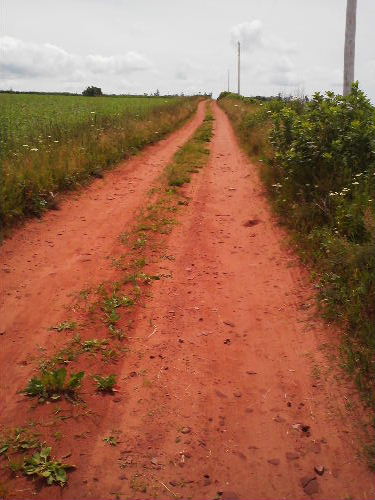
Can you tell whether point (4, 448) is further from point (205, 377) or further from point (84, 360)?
point (205, 377)

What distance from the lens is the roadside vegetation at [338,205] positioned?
4008 mm

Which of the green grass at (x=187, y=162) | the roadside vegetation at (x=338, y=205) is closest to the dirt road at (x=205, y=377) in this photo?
the roadside vegetation at (x=338, y=205)

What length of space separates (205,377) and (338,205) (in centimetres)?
339

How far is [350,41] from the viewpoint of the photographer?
7508 millimetres

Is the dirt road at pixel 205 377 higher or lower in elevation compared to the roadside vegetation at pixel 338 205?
lower

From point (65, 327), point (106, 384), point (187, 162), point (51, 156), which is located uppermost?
point (51, 156)

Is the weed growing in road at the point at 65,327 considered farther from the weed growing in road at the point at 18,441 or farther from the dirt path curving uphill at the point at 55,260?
the weed growing in road at the point at 18,441

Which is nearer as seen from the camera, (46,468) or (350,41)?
(46,468)

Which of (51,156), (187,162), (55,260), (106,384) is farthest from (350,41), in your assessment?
(106,384)

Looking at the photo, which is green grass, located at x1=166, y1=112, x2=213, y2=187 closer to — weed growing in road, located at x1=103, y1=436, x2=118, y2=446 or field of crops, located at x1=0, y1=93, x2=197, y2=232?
field of crops, located at x1=0, y1=93, x2=197, y2=232

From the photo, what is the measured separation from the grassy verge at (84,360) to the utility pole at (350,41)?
14.5ft

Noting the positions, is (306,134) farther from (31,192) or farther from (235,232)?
(31,192)

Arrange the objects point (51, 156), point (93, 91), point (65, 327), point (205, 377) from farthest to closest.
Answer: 1. point (93, 91)
2. point (51, 156)
3. point (65, 327)
4. point (205, 377)

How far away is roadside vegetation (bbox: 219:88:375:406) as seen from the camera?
401cm
